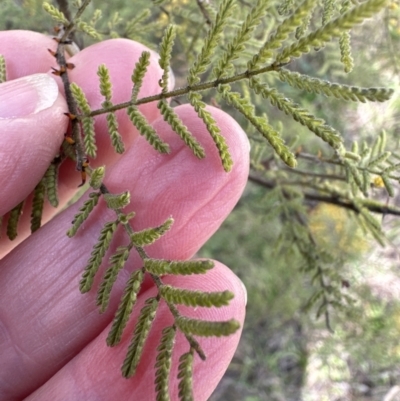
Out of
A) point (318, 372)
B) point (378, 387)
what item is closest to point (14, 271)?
point (318, 372)

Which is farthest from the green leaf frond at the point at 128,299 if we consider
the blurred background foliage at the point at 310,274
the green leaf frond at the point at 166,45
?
the blurred background foliage at the point at 310,274

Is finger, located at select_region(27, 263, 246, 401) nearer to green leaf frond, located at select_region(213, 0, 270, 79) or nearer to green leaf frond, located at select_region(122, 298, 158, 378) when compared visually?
green leaf frond, located at select_region(122, 298, 158, 378)

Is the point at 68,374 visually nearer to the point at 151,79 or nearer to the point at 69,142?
the point at 69,142

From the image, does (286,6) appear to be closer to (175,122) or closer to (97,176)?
(175,122)

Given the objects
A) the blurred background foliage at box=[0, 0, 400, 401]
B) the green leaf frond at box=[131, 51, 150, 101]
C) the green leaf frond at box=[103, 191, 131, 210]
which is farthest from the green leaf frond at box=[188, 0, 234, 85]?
the blurred background foliage at box=[0, 0, 400, 401]

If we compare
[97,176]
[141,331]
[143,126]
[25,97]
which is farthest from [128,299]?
[25,97]
